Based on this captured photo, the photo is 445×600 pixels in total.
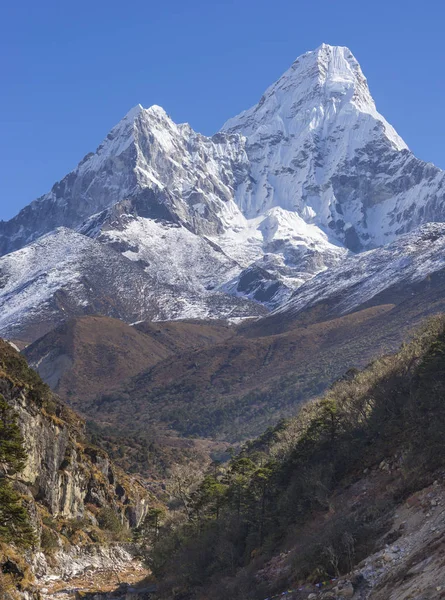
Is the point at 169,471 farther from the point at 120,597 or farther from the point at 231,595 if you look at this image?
the point at 231,595

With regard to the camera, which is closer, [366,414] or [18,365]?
[366,414]

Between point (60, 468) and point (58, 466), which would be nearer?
point (58, 466)

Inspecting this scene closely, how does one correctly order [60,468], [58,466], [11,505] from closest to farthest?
1. [11,505]
2. [58,466]
3. [60,468]

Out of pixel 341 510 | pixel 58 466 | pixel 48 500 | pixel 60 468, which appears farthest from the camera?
pixel 60 468

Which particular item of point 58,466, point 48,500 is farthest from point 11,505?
point 58,466

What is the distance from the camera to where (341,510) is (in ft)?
169

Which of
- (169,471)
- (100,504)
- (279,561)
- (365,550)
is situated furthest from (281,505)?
(169,471)

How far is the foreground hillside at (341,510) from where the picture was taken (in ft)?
133

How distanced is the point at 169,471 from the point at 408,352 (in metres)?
98.2

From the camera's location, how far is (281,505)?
6059 cm

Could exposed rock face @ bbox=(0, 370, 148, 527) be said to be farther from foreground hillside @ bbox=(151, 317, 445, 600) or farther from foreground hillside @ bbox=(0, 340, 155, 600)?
foreground hillside @ bbox=(151, 317, 445, 600)

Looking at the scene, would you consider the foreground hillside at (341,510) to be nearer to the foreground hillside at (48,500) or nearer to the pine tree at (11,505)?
the foreground hillside at (48,500)

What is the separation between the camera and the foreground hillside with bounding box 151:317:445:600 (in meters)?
40.6

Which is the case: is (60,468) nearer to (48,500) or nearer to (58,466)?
(58,466)
